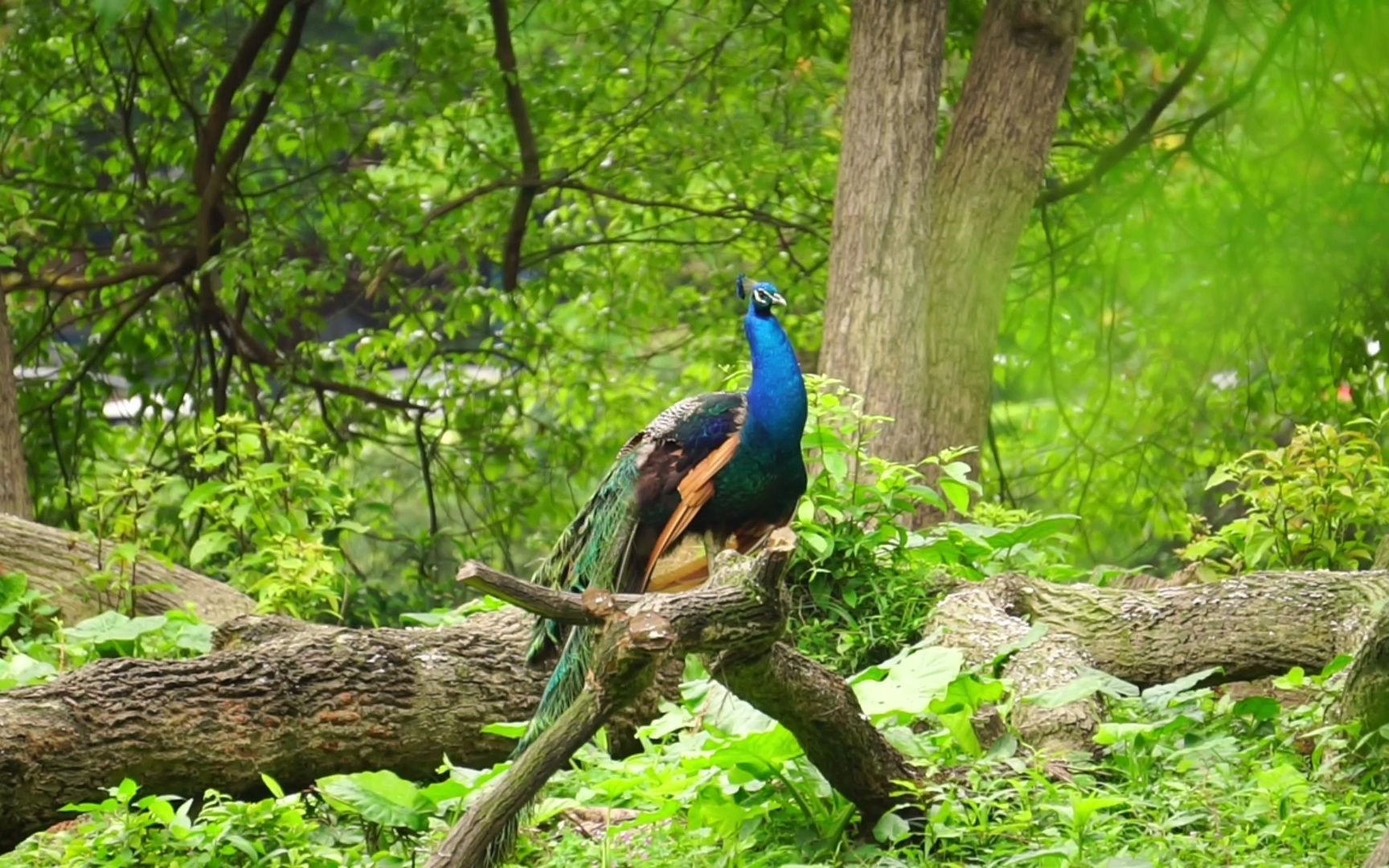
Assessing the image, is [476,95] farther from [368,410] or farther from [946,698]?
[946,698]

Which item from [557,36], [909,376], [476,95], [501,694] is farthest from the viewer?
[557,36]

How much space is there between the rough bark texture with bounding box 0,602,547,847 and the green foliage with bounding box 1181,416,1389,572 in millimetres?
2401

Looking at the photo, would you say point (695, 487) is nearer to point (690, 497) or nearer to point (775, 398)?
point (690, 497)

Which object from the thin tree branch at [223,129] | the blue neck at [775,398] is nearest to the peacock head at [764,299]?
the blue neck at [775,398]

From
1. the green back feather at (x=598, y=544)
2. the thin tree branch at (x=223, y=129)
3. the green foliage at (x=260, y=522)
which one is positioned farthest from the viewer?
the thin tree branch at (x=223, y=129)

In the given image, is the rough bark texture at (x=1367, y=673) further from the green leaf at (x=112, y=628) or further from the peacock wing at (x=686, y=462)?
the green leaf at (x=112, y=628)

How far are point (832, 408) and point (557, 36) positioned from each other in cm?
553

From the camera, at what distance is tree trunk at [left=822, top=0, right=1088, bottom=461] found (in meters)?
6.94

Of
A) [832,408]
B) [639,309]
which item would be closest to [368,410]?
[639,309]

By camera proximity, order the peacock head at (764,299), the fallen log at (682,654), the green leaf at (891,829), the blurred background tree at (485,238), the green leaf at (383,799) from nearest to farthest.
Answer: the fallen log at (682,654)
the green leaf at (891,829)
the green leaf at (383,799)
the peacock head at (764,299)
the blurred background tree at (485,238)

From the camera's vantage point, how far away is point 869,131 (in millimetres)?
7031

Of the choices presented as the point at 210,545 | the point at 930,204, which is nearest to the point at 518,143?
the point at 930,204

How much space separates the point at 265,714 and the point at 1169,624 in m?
2.43

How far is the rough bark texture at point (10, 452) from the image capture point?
22.4 feet
